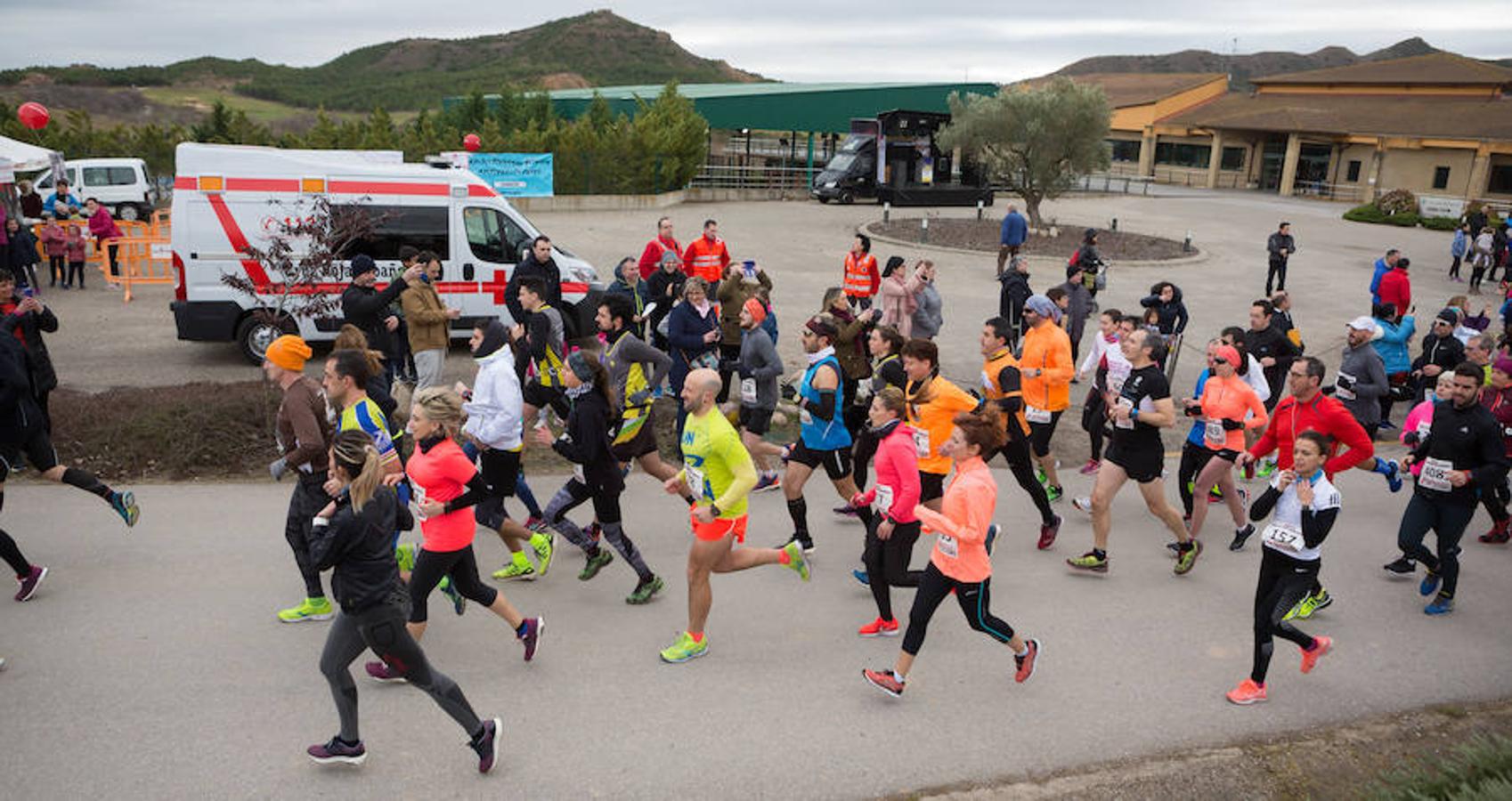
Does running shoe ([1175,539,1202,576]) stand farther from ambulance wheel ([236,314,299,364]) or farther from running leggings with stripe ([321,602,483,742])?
ambulance wheel ([236,314,299,364])

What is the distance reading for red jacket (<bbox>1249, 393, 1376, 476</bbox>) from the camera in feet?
20.3

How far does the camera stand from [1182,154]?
5603 cm

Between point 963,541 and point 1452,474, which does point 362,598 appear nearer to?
point 963,541

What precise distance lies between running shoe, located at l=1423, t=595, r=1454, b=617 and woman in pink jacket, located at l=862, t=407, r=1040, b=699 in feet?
11.5

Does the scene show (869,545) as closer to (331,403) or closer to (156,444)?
(331,403)

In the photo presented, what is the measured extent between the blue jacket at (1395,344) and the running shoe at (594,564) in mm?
8990

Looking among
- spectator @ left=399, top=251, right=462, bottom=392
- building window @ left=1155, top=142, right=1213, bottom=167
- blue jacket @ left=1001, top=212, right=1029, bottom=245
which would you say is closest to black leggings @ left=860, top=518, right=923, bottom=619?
spectator @ left=399, top=251, right=462, bottom=392

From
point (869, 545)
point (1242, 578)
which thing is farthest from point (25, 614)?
point (1242, 578)

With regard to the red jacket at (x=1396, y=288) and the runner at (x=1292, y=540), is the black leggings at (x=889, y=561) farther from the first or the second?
the red jacket at (x=1396, y=288)

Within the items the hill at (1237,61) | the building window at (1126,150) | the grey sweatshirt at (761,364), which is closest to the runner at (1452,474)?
the grey sweatshirt at (761,364)

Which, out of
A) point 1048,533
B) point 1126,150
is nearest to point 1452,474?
point 1048,533

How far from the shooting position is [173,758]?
4.64m

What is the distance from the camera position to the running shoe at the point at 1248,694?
215 inches

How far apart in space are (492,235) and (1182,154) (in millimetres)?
52917
